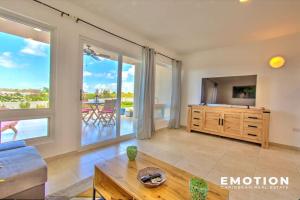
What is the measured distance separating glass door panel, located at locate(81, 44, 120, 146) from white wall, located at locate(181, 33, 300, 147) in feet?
9.27

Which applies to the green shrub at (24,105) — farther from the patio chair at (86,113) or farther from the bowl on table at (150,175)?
the bowl on table at (150,175)

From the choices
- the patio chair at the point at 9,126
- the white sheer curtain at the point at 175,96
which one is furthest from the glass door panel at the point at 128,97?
the patio chair at the point at 9,126

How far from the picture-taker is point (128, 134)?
11.9 feet

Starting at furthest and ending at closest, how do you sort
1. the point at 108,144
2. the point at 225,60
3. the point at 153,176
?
the point at 225,60 → the point at 108,144 → the point at 153,176

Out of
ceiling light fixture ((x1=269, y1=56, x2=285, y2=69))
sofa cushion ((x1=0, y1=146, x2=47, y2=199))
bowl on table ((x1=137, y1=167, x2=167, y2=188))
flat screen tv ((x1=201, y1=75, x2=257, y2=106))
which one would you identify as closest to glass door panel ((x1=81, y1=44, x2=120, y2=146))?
sofa cushion ((x1=0, y1=146, x2=47, y2=199))

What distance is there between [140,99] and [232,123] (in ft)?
7.44

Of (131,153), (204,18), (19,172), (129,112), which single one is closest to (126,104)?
(129,112)

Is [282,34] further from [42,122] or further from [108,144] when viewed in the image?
[42,122]

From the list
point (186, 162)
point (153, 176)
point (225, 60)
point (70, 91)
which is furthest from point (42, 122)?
point (225, 60)

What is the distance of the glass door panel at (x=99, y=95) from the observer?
283 centimetres

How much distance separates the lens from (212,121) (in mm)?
3943

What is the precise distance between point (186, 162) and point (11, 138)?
2.52m

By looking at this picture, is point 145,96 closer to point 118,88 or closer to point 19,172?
point 118,88

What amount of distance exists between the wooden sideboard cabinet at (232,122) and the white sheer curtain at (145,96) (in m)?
1.37
